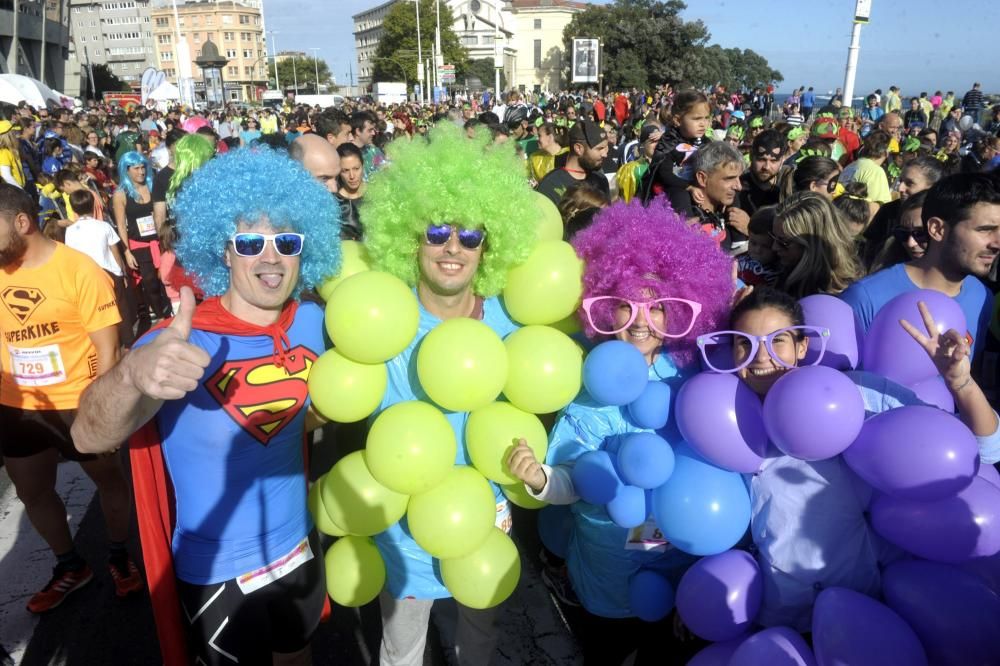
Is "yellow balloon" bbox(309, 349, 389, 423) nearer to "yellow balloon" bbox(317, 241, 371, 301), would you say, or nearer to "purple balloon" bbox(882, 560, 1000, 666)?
"yellow balloon" bbox(317, 241, 371, 301)

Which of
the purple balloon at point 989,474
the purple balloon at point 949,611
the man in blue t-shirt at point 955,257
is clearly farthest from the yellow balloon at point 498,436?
the man in blue t-shirt at point 955,257

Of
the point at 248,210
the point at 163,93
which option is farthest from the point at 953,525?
the point at 163,93

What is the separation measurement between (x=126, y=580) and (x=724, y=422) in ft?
10.1

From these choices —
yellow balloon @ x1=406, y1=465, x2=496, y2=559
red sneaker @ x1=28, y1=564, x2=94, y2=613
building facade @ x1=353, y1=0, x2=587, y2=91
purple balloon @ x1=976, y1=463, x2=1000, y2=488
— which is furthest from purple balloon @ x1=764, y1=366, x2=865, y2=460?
building facade @ x1=353, y1=0, x2=587, y2=91

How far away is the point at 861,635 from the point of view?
1.61 m

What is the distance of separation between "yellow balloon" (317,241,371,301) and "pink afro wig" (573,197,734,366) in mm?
894

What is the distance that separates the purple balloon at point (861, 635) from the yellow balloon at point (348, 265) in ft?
6.34

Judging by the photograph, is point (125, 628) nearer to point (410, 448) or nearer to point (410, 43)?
point (410, 448)

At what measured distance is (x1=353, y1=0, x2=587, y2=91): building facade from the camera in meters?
87.9

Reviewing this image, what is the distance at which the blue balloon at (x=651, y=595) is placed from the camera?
217cm

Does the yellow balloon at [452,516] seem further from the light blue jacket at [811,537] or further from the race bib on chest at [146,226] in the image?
the race bib on chest at [146,226]

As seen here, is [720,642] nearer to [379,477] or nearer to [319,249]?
[379,477]

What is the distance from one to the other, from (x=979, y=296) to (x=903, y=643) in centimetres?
184

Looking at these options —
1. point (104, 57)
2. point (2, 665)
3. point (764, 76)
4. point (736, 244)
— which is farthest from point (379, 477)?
point (104, 57)
